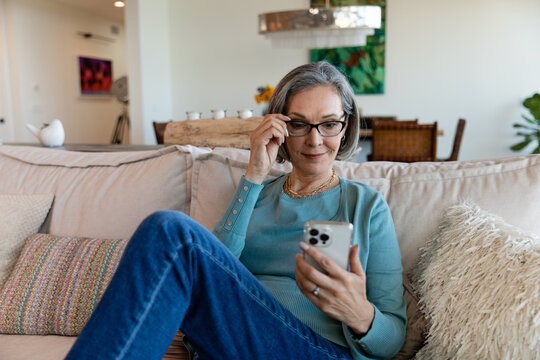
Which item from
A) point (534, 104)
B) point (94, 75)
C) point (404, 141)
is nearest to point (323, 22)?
point (404, 141)

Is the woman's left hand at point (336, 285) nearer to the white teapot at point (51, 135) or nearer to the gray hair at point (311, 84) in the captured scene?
the gray hair at point (311, 84)

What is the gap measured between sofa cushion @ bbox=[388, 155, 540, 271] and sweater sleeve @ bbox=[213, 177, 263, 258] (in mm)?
393

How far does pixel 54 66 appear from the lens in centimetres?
629

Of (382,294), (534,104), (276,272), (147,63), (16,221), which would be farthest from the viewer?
(147,63)

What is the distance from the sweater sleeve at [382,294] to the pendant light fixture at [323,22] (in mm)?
2801

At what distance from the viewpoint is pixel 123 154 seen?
1.69 metres

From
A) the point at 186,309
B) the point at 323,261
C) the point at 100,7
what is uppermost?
the point at 100,7

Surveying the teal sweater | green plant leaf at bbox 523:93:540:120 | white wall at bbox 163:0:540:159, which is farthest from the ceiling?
the teal sweater

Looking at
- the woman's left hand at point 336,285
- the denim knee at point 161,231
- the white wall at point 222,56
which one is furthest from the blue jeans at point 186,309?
the white wall at point 222,56

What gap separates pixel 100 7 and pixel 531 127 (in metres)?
5.77

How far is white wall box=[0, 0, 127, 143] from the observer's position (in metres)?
5.73

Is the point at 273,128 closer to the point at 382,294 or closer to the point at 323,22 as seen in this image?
the point at 382,294

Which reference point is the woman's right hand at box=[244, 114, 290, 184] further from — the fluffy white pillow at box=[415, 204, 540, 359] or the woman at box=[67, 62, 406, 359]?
the fluffy white pillow at box=[415, 204, 540, 359]

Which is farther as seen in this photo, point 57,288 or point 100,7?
point 100,7
